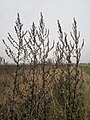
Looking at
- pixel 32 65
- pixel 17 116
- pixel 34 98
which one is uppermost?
pixel 32 65


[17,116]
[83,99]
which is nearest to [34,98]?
[17,116]

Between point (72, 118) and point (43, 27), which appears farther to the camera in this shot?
point (43, 27)

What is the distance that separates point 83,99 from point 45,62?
19.6 feet

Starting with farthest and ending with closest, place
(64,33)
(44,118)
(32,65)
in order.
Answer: (32,65) → (44,118) → (64,33)

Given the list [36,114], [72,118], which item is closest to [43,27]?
[36,114]

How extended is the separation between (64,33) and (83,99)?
7.15m

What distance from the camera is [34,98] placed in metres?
7.69

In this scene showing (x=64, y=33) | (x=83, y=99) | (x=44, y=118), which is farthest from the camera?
(x=83, y=99)

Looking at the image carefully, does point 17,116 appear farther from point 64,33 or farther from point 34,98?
point 64,33

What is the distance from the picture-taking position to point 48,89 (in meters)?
7.62

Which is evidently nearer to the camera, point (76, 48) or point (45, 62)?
point (76, 48)

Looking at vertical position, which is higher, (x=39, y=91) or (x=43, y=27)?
(x=43, y=27)

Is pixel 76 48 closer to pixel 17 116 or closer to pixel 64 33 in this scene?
pixel 64 33

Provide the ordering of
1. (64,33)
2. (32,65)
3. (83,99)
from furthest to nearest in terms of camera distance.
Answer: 1. (83,99)
2. (32,65)
3. (64,33)
